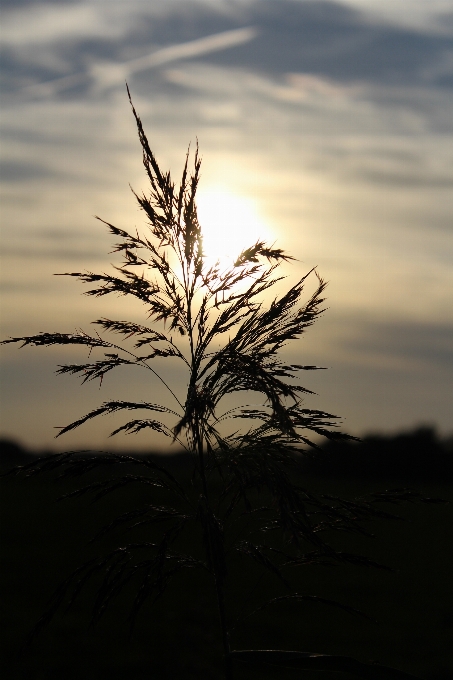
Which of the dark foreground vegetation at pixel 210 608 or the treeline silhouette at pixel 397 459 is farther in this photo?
the treeline silhouette at pixel 397 459

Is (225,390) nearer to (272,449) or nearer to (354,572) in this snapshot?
(272,449)

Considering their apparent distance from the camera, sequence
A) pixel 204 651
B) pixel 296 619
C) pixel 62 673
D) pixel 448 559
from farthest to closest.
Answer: pixel 448 559, pixel 296 619, pixel 204 651, pixel 62 673

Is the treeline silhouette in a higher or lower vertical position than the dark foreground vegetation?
higher

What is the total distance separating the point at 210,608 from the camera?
1339cm

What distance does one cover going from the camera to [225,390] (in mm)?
6445

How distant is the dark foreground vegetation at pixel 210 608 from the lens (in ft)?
35.6

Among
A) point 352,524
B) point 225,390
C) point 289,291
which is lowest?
point 352,524

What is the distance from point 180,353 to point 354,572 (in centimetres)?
1084

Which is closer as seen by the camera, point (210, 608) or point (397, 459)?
point (210, 608)

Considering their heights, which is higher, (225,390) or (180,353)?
(180,353)

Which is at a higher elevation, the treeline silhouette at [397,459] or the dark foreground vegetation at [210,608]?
the treeline silhouette at [397,459]

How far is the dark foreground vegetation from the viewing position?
35.6 feet

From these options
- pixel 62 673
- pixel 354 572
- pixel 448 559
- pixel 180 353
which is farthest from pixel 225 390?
pixel 448 559

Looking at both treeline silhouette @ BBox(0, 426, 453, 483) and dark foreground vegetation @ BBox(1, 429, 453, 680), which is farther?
treeline silhouette @ BBox(0, 426, 453, 483)
